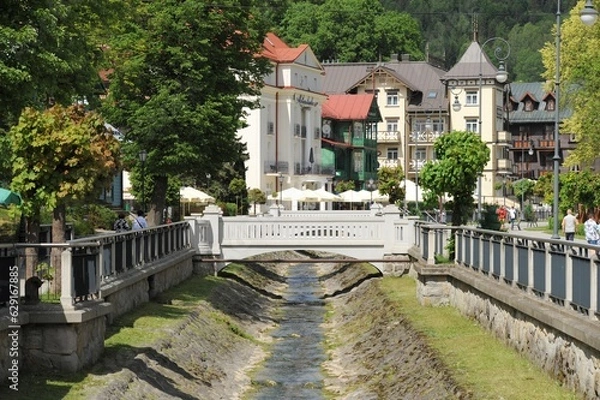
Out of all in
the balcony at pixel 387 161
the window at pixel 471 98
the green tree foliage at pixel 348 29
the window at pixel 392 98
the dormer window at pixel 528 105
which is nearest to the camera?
the window at pixel 471 98

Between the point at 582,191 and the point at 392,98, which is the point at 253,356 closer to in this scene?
the point at 582,191

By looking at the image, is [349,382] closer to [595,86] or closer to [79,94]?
[79,94]

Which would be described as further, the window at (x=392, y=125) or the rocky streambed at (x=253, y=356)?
the window at (x=392, y=125)

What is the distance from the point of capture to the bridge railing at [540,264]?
18.7 m

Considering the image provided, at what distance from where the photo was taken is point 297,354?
112 ft

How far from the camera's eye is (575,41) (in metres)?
79.6

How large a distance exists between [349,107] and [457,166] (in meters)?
94.1

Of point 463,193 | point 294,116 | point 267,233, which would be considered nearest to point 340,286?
point 267,233

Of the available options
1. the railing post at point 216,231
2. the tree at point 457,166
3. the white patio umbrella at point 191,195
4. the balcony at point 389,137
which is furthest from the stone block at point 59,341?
the balcony at point 389,137

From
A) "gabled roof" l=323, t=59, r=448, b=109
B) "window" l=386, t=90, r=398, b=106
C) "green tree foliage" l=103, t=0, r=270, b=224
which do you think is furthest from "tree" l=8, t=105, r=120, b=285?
"window" l=386, t=90, r=398, b=106

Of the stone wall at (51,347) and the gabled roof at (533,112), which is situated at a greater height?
the gabled roof at (533,112)

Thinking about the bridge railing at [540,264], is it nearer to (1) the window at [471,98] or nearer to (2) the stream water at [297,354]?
(2) the stream water at [297,354]

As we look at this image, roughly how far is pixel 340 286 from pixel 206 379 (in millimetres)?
27190

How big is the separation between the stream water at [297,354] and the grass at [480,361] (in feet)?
8.54
